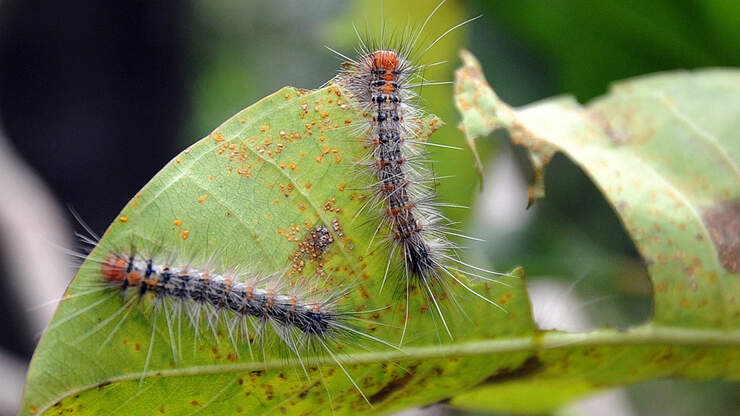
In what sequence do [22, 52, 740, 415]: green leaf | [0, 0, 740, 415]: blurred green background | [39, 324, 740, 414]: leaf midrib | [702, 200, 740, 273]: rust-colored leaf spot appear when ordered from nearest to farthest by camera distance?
[22, 52, 740, 415]: green leaf, [39, 324, 740, 414]: leaf midrib, [702, 200, 740, 273]: rust-colored leaf spot, [0, 0, 740, 415]: blurred green background

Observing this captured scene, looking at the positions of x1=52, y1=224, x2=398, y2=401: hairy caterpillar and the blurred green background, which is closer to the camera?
x1=52, y1=224, x2=398, y2=401: hairy caterpillar

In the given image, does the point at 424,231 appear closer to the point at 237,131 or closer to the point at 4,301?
the point at 237,131

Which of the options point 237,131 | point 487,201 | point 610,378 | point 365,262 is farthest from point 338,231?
point 487,201

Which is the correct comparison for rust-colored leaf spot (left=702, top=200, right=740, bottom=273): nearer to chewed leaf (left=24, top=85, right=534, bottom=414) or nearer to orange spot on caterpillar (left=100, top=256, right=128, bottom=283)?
chewed leaf (left=24, top=85, right=534, bottom=414)

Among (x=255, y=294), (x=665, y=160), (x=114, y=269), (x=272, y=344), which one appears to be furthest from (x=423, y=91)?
(x=114, y=269)

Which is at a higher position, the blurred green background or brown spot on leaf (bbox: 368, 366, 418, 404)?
the blurred green background

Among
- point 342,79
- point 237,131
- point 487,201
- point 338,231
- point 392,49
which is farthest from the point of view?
point 487,201

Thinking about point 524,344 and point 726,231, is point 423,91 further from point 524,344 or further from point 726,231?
point 726,231

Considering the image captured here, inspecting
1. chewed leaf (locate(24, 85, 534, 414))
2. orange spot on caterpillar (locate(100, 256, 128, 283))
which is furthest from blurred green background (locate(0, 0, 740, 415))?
orange spot on caterpillar (locate(100, 256, 128, 283))
